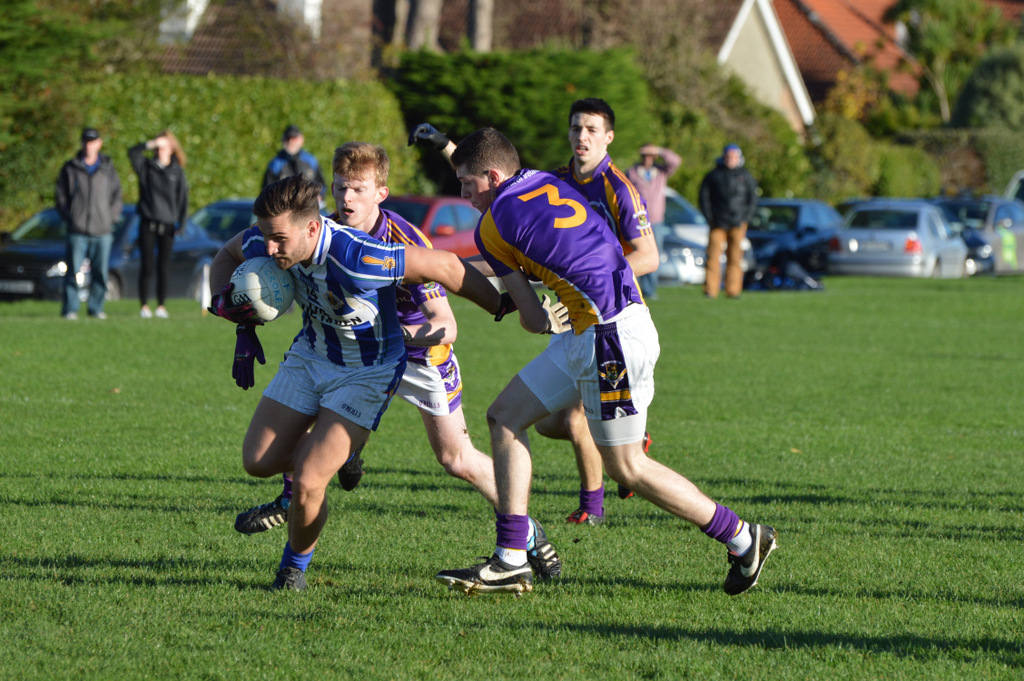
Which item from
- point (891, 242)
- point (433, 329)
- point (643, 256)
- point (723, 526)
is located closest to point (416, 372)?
point (433, 329)

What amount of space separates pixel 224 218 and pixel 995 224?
19.3 meters

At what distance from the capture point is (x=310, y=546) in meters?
5.42

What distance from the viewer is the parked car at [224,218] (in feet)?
66.7

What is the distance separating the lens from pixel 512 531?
5.55 meters

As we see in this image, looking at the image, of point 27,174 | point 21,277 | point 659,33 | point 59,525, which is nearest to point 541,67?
point 659,33

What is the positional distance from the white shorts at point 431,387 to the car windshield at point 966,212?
2858cm

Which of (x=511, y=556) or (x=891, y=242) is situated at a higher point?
(x=511, y=556)

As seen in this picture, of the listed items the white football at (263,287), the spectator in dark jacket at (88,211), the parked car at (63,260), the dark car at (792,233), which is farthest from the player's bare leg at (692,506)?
the dark car at (792,233)

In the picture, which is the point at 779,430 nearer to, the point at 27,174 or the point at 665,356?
the point at 665,356

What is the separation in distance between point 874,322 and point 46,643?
15275 mm

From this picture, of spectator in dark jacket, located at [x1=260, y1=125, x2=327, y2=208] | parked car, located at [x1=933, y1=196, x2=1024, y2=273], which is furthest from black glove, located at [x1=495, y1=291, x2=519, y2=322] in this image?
parked car, located at [x1=933, y1=196, x2=1024, y2=273]

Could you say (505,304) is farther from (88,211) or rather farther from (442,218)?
(442,218)

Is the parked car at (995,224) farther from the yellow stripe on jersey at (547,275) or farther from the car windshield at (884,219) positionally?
the yellow stripe on jersey at (547,275)

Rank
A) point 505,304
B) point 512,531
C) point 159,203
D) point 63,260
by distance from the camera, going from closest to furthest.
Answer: point 505,304 → point 512,531 → point 159,203 → point 63,260
